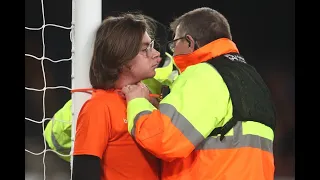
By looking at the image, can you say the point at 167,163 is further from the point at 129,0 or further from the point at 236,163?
the point at 129,0

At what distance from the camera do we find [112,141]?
1231 mm

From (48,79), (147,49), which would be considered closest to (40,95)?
(48,79)

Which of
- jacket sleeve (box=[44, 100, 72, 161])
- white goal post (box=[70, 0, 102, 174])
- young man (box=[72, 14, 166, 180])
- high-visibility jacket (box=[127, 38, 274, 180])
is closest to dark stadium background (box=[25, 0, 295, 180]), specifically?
jacket sleeve (box=[44, 100, 72, 161])

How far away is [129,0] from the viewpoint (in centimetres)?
349

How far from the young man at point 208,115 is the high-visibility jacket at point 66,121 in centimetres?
19

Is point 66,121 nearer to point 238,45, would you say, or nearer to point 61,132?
point 61,132

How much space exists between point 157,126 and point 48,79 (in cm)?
241

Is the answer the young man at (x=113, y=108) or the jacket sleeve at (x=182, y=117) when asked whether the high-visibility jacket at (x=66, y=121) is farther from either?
the jacket sleeve at (x=182, y=117)

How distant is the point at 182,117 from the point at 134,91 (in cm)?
15

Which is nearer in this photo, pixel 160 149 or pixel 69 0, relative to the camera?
pixel 160 149

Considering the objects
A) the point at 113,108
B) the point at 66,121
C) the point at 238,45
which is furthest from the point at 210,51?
the point at 238,45

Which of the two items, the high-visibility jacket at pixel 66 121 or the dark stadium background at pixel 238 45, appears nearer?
the high-visibility jacket at pixel 66 121

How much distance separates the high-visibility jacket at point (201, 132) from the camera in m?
1.15

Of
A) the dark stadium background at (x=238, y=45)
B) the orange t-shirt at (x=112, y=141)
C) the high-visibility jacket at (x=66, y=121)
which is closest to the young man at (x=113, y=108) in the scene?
the orange t-shirt at (x=112, y=141)
